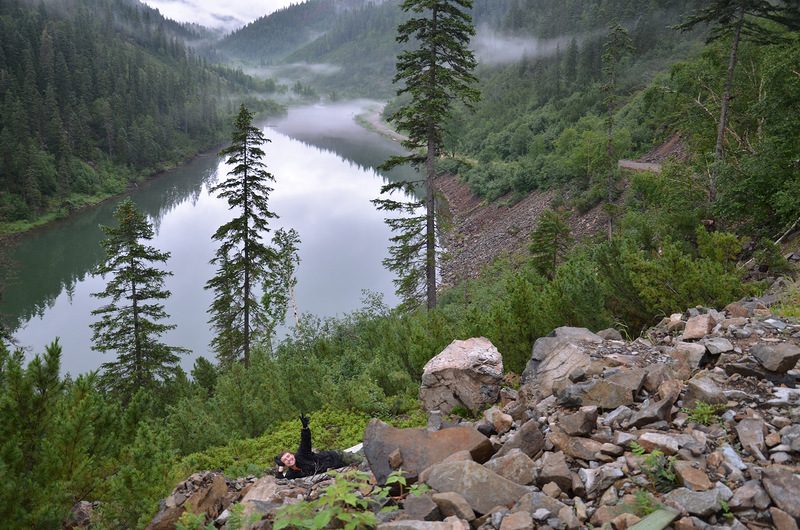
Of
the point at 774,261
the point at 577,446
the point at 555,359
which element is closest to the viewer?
the point at 577,446

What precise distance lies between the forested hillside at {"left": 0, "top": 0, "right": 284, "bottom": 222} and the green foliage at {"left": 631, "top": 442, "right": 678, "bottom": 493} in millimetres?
59646

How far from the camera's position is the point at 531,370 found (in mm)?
6758

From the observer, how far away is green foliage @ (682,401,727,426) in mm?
3834

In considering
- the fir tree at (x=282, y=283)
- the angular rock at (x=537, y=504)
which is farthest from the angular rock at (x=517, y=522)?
the fir tree at (x=282, y=283)

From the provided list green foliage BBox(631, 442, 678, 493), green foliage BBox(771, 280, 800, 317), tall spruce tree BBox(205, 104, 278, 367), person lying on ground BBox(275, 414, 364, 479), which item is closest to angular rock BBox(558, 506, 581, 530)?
green foliage BBox(631, 442, 678, 493)

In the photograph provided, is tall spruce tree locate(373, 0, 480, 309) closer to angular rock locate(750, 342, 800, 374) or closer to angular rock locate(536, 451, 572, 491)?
angular rock locate(750, 342, 800, 374)

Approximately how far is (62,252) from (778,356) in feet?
173

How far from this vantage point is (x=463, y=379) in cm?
695

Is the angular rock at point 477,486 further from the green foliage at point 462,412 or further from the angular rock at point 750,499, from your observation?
the green foliage at point 462,412

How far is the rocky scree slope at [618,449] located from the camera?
3.06 meters

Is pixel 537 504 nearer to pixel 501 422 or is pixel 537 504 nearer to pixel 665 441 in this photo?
pixel 665 441

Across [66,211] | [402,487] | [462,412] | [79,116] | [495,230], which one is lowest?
[462,412]

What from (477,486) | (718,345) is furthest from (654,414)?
(477,486)

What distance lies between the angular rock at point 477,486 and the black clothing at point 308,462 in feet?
8.65
